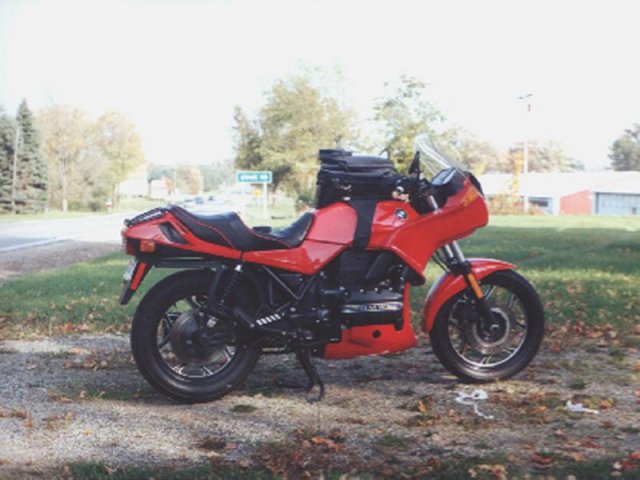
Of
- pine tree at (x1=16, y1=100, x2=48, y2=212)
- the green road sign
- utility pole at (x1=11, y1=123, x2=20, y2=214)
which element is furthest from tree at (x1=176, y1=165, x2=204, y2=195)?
the green road sign

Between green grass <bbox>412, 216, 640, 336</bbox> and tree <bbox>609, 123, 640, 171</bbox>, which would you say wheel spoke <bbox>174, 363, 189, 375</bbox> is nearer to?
green grass <bbox>412, 216, 640, 336</bbox>

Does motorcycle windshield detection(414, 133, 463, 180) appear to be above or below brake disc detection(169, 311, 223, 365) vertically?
above

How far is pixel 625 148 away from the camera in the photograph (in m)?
20.9

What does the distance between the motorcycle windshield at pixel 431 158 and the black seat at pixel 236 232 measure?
1065 mm

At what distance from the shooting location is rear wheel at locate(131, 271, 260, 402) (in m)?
5.10

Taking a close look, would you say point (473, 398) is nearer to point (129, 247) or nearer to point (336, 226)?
point (336, 226)

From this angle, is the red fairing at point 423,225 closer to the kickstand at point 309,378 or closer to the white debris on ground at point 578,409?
the kickstand at point 309,378

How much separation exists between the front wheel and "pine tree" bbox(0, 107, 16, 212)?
62.0 m

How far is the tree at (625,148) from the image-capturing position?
18.3 m

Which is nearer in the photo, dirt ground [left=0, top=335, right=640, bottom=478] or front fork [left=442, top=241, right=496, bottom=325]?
dirt ground [left=0, top=335, right=640, bottom=478]

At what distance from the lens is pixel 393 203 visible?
17.6 feet

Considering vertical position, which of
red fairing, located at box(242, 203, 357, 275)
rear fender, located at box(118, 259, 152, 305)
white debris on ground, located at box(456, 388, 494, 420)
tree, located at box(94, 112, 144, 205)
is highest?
tree, located at box(94, 112, 144, 205)

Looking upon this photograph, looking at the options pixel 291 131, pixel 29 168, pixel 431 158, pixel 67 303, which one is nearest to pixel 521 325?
pixel 431 158

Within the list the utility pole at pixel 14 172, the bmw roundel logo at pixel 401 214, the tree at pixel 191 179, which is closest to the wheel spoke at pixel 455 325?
the bmw roundel logo at pixel 401 214
